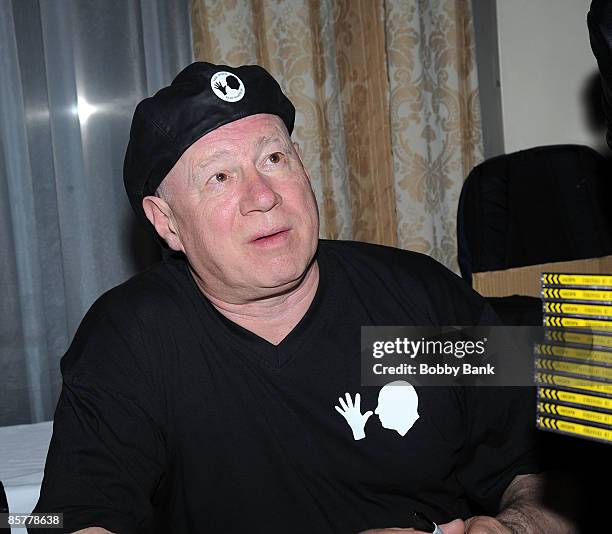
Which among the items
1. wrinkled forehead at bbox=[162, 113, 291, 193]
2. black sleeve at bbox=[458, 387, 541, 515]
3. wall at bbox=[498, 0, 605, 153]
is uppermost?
wall at bbox=[498, 0, 605, 153]

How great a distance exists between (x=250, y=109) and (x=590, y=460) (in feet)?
2.63

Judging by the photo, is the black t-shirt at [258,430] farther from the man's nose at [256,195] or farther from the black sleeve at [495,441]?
the man's nose at [256,195]

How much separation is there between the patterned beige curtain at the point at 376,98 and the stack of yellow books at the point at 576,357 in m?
2.01

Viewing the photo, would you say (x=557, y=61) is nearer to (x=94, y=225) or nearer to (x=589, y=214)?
(x=589, y=214)

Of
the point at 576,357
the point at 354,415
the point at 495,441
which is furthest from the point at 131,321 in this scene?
the point at 576,357

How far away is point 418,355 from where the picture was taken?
1.35 meters

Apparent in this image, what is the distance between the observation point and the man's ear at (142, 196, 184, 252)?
1.39m

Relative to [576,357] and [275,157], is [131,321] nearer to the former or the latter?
[275,157]

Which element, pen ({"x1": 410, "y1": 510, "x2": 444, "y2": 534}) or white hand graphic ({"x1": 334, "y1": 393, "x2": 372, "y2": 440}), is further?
white hand graphic ({"x1": 334, "y1": 393, "x2": 372, "y2": 440})

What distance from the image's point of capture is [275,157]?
133 cm

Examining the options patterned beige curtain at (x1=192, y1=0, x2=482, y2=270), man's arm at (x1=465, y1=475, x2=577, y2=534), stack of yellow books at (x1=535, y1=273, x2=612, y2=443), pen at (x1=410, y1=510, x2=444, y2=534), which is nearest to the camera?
stack of yellow books at (x1=535, y1=273, x2=612, y2=443)
